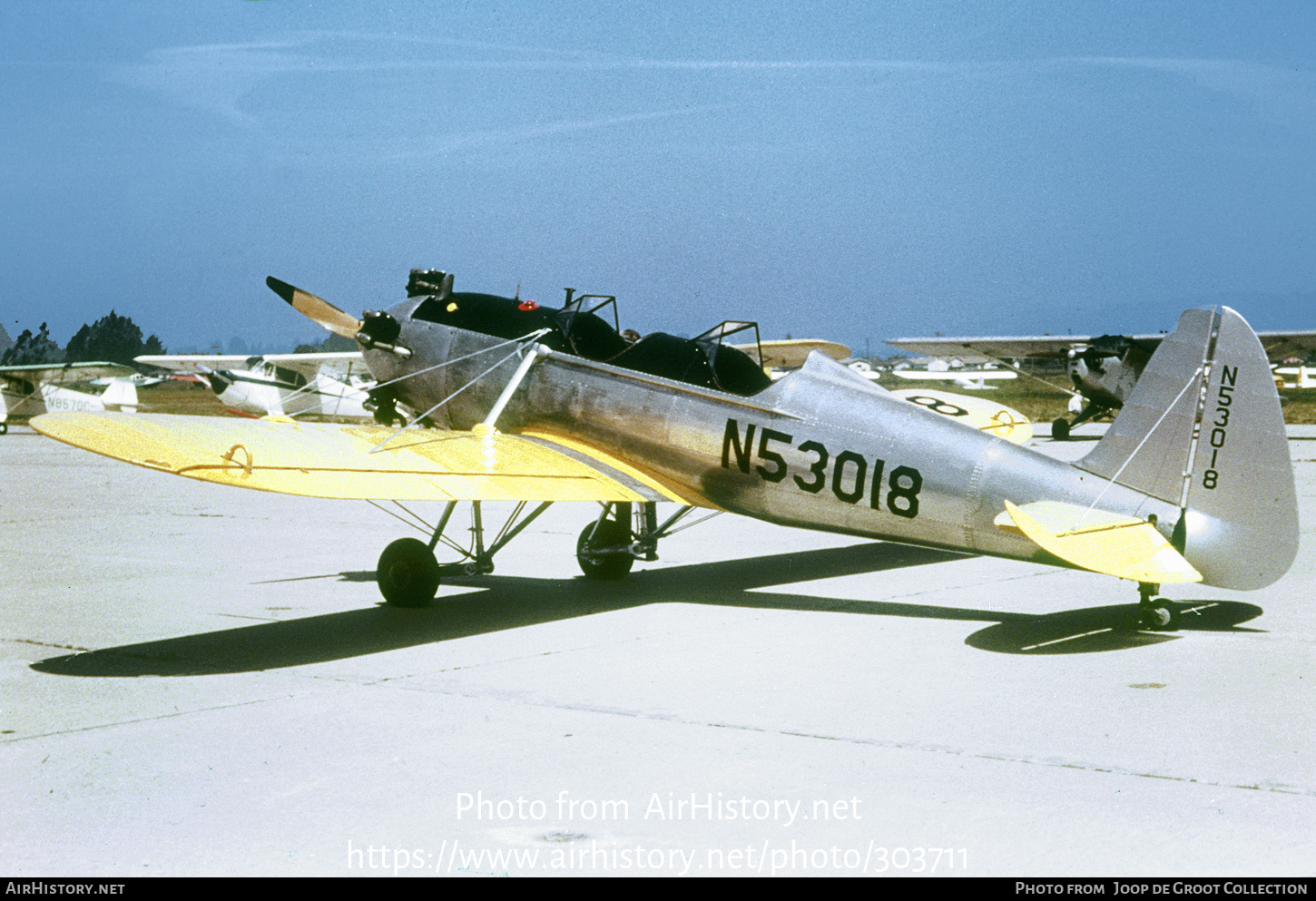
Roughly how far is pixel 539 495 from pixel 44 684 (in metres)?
3.06

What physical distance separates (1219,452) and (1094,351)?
24991 millimetres

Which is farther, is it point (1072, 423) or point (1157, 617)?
point (1072, 423)

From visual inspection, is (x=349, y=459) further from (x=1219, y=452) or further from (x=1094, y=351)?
(x=1094, y=351)

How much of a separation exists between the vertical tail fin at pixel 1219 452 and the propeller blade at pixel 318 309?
6.68 metres

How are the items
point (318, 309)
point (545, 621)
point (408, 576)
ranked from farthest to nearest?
point (318, 309) < point (408, 576) < point (545, 621)

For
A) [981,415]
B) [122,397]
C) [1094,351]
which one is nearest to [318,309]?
[981,415]

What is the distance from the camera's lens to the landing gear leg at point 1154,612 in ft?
23.0

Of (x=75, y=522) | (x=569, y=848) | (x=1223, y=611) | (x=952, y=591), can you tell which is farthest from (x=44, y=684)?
(x=75, y=522)

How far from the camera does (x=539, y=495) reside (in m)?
7.85

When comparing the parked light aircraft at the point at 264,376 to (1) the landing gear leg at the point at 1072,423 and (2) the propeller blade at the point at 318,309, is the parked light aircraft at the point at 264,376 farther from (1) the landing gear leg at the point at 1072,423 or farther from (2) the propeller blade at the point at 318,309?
(2) the propeller blade at the point at 318,309

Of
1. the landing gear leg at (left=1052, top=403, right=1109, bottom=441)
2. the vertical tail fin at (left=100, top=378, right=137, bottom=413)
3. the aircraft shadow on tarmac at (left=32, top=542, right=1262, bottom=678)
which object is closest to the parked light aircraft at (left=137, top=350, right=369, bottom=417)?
the vertical tail fin at (left=100, top=378, right=137, bottom=413)

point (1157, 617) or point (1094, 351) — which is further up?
point (1094, 351)

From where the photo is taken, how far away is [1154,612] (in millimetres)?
6996

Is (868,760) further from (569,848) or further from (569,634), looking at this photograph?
(569,634)
